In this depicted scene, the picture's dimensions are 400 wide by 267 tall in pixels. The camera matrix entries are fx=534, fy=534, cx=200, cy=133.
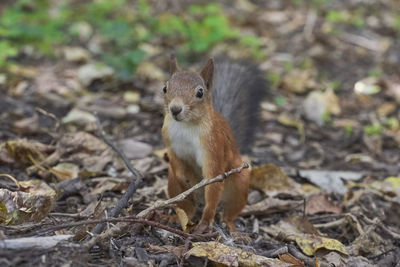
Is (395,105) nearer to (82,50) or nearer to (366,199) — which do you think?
(366,199)

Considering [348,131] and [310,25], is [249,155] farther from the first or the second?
[310,25]

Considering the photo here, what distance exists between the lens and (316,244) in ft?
8.70

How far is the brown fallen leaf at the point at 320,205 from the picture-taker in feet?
10.5

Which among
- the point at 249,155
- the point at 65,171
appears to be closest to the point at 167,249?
the point at 65,171

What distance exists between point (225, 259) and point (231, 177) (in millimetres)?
710

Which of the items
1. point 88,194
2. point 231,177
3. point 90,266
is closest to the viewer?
point 90,266

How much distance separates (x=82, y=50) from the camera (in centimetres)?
591

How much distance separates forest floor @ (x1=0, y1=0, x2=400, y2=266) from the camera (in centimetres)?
227

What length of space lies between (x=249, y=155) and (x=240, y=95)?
0.74m

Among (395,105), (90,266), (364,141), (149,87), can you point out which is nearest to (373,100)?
(395,105)

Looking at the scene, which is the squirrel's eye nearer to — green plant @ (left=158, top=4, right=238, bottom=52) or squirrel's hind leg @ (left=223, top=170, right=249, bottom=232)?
squirrel's hind leg @ (left=223, top=170, right=249, bottom=232)

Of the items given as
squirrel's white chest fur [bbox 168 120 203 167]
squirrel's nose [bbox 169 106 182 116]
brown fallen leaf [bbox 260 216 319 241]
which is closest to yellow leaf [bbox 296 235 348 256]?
brown fallen leaf [bbox 260 216 319 241]

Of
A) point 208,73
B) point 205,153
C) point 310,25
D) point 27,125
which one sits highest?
point 208,73

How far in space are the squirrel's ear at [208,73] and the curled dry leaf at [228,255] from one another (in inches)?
32.9
